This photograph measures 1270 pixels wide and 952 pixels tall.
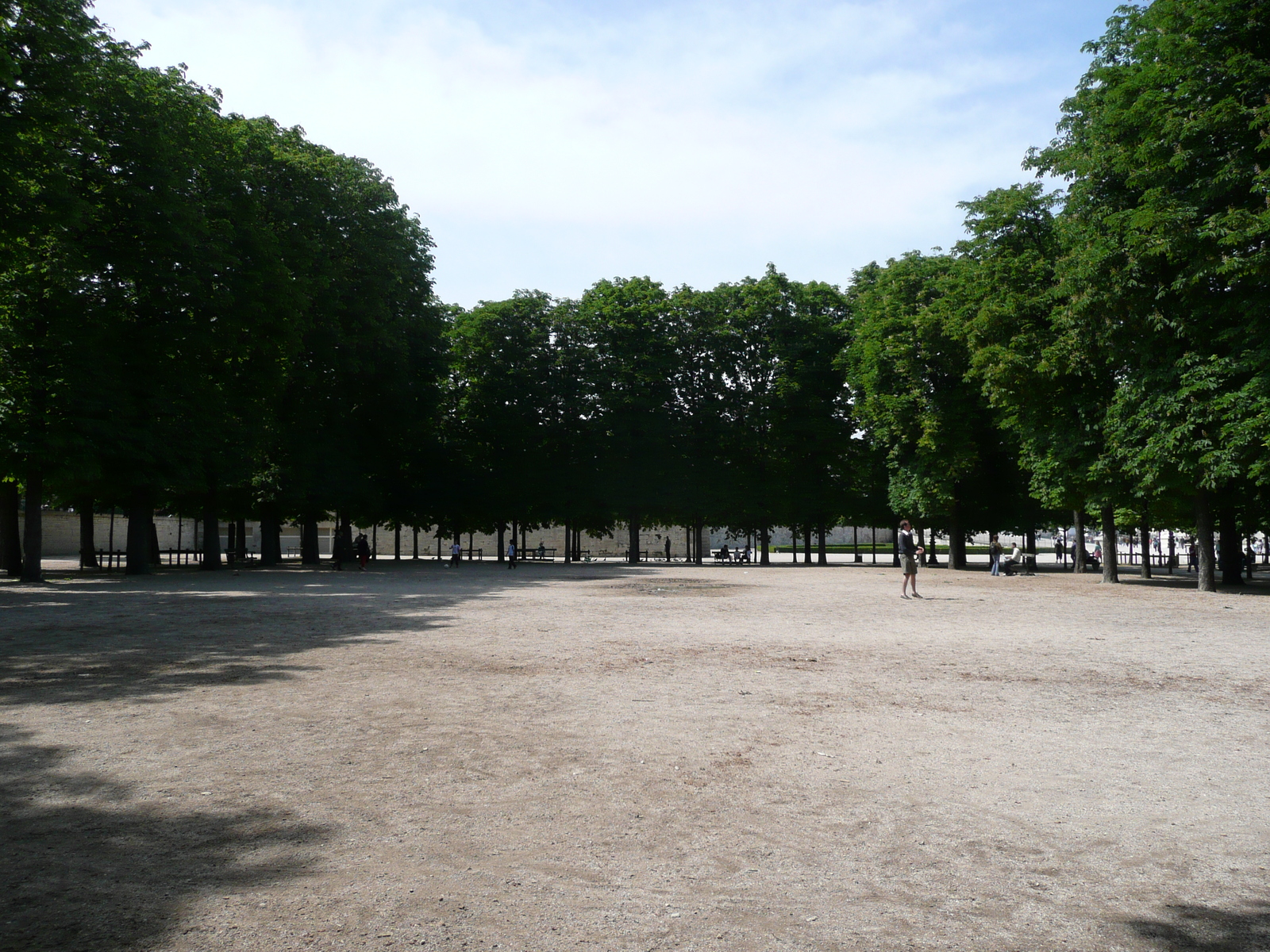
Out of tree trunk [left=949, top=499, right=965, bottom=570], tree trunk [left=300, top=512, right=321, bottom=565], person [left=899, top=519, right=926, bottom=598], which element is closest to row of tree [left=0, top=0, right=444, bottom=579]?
tree trunk [left=300, top=512, right=321, bottom=565]

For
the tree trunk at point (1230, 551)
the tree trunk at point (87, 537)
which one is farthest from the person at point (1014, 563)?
the tree trunk at point (87, 537)

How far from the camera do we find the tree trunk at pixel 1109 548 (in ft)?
106

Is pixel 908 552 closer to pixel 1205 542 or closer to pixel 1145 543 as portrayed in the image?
pixel 1205 542

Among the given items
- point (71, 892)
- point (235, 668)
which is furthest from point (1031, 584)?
point (71, 892)

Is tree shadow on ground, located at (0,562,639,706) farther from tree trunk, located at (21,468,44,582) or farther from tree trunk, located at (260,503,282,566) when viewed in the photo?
tree trunk, located at (260,503,282,566)

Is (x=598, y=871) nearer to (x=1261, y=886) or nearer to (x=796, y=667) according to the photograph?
(x=1261, y=886)

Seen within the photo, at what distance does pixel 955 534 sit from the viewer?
145 ft

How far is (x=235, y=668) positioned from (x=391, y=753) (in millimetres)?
4886

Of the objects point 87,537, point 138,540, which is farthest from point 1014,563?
point 87,537

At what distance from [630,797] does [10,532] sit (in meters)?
34.7

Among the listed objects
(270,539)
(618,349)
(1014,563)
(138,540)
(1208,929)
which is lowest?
(1014,563)

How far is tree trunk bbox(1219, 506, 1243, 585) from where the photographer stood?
30.1 m

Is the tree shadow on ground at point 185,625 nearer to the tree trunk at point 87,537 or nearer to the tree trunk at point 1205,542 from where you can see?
the tree trunk at point 87,537

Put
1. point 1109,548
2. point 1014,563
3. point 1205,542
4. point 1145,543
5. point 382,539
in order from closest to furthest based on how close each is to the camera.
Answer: point 1205,542
point 1109,548
point 1145,543
point 1014,563
point 382,539
